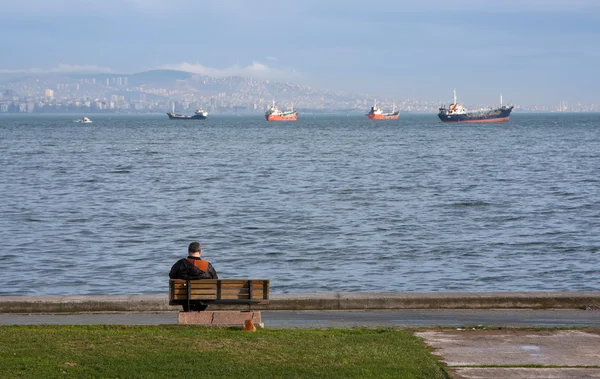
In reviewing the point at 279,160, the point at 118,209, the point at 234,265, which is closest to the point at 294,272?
the point at 234,265

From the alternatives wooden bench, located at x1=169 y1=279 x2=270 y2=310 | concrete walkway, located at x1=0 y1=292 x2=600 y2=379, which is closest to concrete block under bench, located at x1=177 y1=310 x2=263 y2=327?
wooden bench, located at x1=169 y1=279 x2=270 y2=310

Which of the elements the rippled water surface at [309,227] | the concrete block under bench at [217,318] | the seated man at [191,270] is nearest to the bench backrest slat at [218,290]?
the concrete block under bench at [217,318]

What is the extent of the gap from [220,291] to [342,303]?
230 centimetres

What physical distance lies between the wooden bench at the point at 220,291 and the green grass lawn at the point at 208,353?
0.37 m

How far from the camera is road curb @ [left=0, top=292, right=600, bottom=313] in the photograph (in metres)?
12.8

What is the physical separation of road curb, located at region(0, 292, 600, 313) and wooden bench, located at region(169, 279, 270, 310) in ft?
5.57

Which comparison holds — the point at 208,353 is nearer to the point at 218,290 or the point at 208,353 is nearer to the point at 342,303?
the point at 218,290

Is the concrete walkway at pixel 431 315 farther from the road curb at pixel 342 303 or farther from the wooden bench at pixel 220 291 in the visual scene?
the wooden bench at pixel 220 291

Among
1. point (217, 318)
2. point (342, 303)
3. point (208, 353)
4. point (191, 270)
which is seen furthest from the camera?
point (342, 303)

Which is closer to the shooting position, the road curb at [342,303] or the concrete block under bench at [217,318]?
the concrete block under bench at [217,318]

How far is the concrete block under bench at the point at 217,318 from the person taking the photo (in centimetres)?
1116

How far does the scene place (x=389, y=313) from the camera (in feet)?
41.4

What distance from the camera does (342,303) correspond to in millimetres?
12891

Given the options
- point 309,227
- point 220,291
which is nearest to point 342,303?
point 220,291
